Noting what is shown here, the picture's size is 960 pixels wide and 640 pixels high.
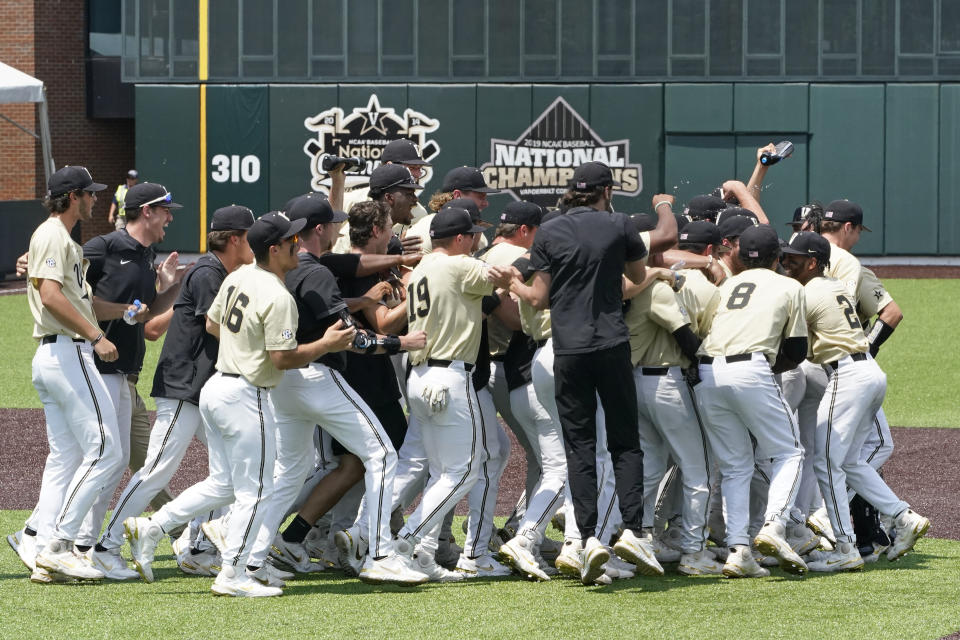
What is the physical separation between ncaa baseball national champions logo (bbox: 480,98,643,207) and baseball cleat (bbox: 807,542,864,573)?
871 inches

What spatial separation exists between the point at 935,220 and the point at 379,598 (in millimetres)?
24384

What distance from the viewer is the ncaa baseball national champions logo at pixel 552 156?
29.8 m

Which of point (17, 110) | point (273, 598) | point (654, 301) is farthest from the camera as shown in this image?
point (17, 110)

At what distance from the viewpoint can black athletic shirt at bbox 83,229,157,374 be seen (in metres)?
7.87

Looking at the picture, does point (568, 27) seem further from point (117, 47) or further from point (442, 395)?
point (442, 395)

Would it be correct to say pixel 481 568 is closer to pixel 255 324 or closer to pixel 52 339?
pixel 255 324

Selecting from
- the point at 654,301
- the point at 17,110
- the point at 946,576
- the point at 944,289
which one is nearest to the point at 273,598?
the point at 654,301

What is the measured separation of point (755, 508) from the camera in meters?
8.33

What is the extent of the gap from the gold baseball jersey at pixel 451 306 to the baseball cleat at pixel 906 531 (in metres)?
2.73

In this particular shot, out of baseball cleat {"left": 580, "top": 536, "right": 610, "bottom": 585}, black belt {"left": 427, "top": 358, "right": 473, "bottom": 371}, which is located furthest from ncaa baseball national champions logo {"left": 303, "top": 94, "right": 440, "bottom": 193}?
baseball cleat {"left": 580, "top": 536, "right": 610, "bottom": 585}

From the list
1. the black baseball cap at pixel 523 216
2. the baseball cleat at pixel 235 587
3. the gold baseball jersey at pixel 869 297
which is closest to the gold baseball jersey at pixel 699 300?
the black baseball cap at pixel 523 216

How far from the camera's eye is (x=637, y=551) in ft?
23.7

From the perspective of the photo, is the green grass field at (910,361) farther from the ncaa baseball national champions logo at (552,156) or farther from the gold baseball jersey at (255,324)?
the gold baseball jersey at (255,324)

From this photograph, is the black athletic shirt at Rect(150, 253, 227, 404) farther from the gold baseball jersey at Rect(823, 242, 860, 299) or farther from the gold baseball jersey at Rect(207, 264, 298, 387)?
the gold baseball jersey at Rect(823, 242, 860, 299)
